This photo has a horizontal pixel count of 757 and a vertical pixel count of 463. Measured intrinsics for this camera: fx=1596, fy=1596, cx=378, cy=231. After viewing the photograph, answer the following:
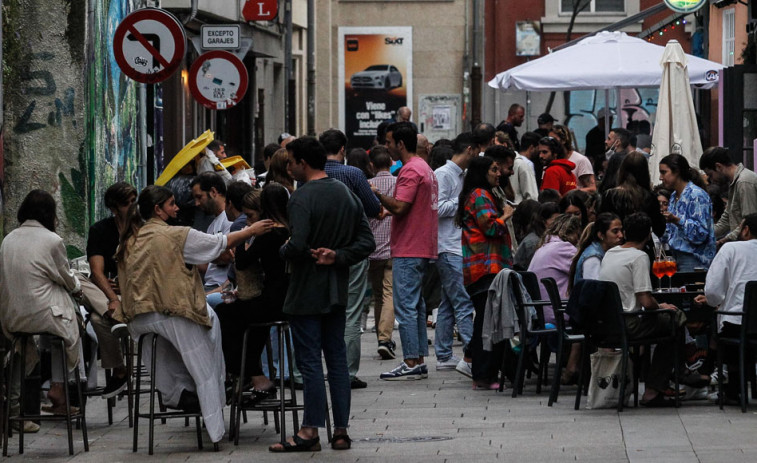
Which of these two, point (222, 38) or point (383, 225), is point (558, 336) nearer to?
point (383, 225)

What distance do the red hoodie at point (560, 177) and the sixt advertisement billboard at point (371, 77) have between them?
848 inches

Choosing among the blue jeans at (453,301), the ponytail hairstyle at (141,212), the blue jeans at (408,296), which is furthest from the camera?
the blue jeans at (453,301)

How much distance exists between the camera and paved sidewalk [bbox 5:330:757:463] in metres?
9.70

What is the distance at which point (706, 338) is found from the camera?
12.7 metres

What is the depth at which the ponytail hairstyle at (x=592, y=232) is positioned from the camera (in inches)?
475

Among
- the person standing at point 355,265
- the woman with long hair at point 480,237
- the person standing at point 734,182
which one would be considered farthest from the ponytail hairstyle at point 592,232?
the person standing at point 734,182

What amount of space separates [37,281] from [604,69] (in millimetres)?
11971

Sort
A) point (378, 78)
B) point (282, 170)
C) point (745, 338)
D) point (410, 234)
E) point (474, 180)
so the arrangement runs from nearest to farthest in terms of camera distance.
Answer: point (745, 338) → point (282, 170) → point (474, 180) → point (410, 234) → point (378, 78)

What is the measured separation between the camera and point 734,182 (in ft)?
47.1

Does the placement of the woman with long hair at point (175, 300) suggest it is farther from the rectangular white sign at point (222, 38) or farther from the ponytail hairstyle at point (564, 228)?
the rectangular white sign at point (222, 38)

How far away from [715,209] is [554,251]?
3.66 metres

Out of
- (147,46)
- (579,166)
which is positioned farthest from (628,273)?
(579,166)

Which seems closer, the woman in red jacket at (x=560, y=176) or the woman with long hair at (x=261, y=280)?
the woman with long hair at (x=261, y=280)

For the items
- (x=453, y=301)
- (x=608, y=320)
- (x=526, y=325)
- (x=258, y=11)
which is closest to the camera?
(x=608, y=320)
